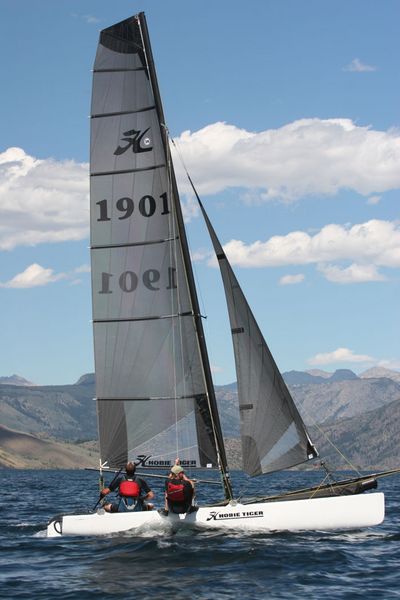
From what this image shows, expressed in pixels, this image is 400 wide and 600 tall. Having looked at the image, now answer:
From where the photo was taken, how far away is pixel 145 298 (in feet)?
96.6

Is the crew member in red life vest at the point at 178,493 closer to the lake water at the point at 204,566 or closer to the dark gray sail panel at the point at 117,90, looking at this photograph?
the lake water at the point at 204,566

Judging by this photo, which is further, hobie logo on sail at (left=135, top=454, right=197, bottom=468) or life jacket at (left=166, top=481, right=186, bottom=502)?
hobie logo on sail at (left=135, top=454, right=197, bottom=468)

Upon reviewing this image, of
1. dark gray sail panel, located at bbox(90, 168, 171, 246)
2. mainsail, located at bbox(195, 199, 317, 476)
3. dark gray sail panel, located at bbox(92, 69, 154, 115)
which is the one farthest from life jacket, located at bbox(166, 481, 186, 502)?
dark gray sail panel, located at bbox(92, 69, 154, 115)

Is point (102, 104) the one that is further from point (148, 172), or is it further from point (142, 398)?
point (142, 398)

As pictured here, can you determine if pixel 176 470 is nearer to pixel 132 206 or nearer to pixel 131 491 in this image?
pixel 131 491

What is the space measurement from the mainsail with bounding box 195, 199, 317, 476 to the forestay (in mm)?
2058

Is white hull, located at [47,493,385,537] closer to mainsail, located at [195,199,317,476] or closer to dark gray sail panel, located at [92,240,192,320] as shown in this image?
mainsail, located at [195,199,317,476]

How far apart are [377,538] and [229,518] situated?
457 cm

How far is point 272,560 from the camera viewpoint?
72.8 feet

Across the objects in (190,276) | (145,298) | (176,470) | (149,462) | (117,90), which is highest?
(117,90)

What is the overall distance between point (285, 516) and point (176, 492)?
3.38 metres

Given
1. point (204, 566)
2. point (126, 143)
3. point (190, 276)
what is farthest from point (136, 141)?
point (204, 566)

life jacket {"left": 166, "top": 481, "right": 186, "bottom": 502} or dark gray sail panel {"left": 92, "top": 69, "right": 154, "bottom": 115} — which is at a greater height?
dark gray sail panel {"left": 92, "top": 69, "right": 154, "bottom": 115}

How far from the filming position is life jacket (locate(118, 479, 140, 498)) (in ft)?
89.8
